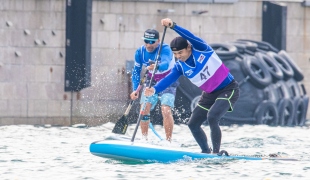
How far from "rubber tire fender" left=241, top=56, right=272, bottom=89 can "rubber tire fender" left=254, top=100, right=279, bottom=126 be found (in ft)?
1.48

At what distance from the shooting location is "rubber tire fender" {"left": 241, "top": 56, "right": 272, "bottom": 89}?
23914 mm

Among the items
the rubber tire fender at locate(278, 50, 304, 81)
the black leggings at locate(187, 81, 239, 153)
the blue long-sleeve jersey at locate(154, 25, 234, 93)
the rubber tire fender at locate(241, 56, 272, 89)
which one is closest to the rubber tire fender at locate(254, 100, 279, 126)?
the rubber tire fender at locate(241, 56, 272, 89)

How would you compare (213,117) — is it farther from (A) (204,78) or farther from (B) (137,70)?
(B) (137,70)

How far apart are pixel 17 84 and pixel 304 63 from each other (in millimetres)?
7630

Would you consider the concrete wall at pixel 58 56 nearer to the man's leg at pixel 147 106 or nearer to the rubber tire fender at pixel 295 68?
the rubber tire fender at pixel 295 68

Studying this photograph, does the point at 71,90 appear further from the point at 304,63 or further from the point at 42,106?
the point at 304,63

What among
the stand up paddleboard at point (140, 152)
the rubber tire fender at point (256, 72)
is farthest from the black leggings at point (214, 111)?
the rubber tire fender at point (256, 72)

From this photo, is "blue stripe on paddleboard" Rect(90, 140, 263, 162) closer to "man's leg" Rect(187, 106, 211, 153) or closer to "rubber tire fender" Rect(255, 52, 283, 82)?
"man's leg" Rect(187, 106, 211, 153)

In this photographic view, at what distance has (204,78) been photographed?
1376 centimetres

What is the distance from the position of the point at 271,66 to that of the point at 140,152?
1175cm

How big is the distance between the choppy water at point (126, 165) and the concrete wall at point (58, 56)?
375cm

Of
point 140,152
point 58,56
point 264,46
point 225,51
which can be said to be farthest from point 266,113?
point 140,152

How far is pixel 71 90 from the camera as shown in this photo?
24312 mm

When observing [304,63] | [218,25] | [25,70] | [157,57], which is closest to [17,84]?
[25,70]
